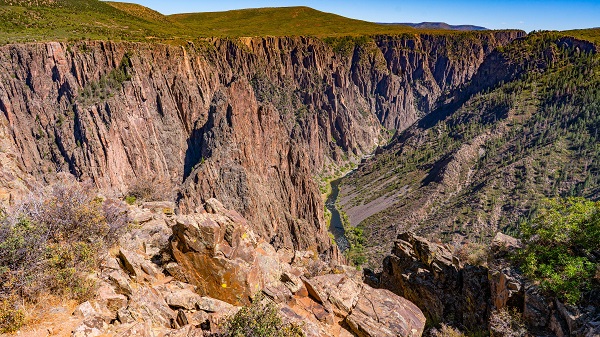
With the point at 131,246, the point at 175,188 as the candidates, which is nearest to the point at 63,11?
the point at 175,188

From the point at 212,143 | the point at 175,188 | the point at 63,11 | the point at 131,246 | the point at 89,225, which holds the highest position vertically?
the point at 63,11

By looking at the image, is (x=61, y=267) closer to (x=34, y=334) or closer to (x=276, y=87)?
(x=34, y=334)

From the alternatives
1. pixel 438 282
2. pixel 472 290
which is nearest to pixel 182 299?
pixel 472 290

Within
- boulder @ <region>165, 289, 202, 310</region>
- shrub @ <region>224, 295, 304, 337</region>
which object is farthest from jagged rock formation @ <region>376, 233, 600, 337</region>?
boulder @ <region>165, 289, 202, 310</region>

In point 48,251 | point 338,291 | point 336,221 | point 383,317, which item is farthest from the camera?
point 336,221

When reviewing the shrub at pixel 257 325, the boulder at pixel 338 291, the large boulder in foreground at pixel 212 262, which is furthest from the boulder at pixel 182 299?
the boulder at pixel 338 291

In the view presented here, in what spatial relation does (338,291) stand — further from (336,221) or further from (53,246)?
(336,221)

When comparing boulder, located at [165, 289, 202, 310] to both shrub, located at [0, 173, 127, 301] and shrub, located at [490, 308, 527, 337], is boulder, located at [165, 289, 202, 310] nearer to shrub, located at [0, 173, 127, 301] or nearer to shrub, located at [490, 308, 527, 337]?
shrub, located at [0, 173, 127, 301]
